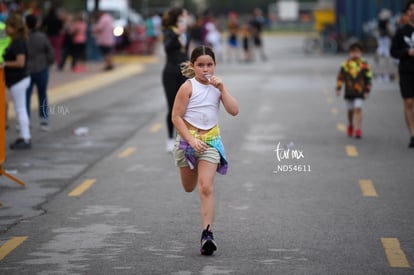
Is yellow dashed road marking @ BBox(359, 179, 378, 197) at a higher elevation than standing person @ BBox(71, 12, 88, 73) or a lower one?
higher

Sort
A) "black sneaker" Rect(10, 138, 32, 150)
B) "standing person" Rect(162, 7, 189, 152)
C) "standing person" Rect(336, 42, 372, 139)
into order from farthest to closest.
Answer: "standing person" Rect(336, 42, 372, 139), "black sneaker" Rect(10, 138, 32, 150), "standing person" Rect(162, 7, 189, 152)

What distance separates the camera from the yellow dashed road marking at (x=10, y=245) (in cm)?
884

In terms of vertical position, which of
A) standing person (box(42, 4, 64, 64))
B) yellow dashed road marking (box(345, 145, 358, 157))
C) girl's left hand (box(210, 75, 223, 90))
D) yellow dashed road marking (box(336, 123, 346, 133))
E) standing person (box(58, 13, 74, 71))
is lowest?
standing person (box(58, 13, 74, 71))

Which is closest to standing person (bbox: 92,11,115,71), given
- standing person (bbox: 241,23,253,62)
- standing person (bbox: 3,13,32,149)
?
standing person (bbox: 241,23,253,62)

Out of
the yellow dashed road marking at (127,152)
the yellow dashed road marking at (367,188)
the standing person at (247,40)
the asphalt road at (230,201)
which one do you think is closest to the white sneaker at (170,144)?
the asphalt road at (230,201)

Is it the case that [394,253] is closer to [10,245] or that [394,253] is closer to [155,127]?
[10,245]

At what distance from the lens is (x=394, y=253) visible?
861 cm

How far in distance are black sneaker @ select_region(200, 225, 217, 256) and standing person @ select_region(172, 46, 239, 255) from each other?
65mm

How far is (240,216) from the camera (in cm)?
1047

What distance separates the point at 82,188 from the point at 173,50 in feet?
11.2

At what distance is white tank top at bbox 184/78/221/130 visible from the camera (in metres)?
8.80

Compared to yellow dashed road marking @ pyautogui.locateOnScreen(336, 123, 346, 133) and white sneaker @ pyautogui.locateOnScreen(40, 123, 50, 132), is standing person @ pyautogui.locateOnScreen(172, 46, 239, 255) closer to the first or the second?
yellow dashed road marking @ pyautogui.locateOnScreen(336, 123, 346, 133)

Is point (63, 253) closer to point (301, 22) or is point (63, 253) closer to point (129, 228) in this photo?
point (129, 228)

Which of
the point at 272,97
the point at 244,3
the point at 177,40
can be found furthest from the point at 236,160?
the point at 244,3
